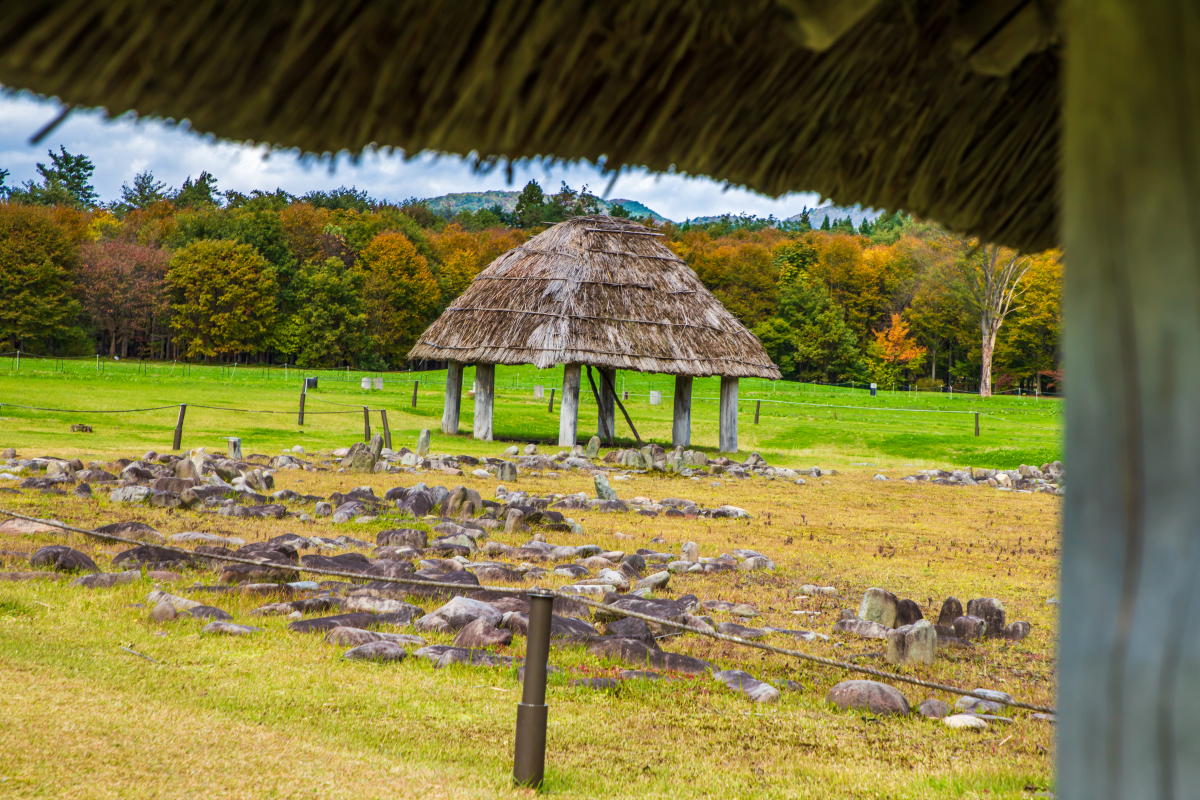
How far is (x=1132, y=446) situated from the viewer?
87 cm

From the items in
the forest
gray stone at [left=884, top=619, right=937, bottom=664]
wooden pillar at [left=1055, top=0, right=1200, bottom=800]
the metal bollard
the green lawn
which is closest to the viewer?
wooden pillar at [left=1055, top=0, right=1200, bottom=800]

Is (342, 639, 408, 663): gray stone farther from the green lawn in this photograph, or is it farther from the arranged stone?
the green lawn

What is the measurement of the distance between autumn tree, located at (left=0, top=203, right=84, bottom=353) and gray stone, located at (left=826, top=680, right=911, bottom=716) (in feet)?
152

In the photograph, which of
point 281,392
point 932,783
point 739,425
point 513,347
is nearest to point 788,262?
point 739,425

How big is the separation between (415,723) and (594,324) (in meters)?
16.5

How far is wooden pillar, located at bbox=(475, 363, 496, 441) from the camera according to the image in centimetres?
2212

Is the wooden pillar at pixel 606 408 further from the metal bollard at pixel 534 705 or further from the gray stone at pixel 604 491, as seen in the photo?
the metal bollard at pixel 534 705

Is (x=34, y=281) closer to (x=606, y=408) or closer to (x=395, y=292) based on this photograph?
(x=395, y=292)

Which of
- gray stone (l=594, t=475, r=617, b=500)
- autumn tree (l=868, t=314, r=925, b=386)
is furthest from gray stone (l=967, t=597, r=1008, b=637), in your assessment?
autumn tree (l=868, t=314, r=925, b=386)

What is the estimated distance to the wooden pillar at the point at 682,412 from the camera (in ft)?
A: 73.3

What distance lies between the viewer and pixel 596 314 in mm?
21391

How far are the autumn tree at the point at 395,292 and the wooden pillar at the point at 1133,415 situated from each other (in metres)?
53.7

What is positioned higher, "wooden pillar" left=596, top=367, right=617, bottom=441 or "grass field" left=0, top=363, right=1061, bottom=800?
"wooden pillar" left=596, top=367, right=617, bottom=441

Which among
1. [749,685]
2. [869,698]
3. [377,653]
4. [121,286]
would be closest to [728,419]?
[749,685]
